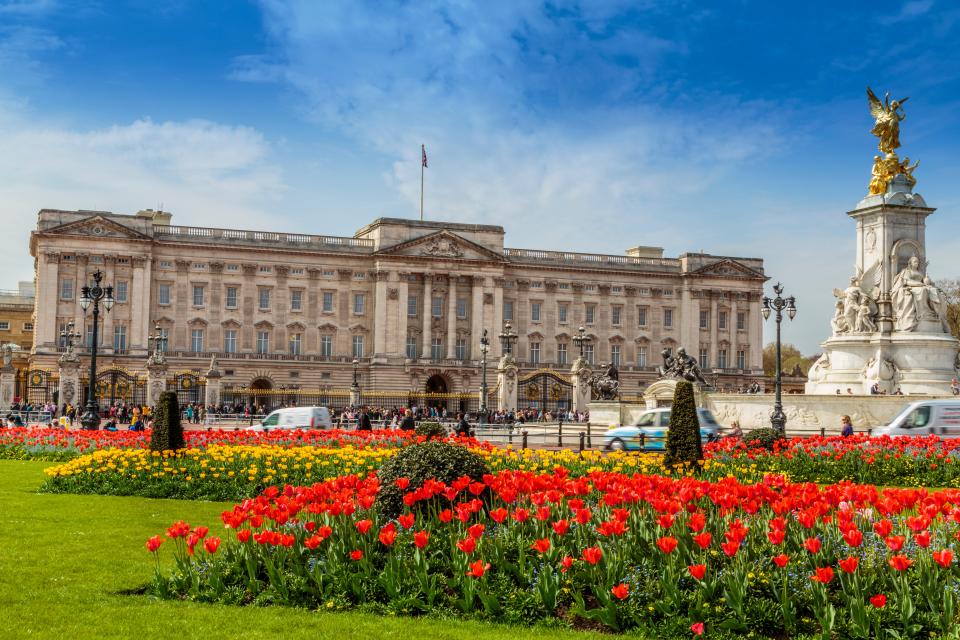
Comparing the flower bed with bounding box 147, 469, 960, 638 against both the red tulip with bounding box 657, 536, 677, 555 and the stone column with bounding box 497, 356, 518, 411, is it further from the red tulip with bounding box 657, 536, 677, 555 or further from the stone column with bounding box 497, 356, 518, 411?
the stone column with bounding box 497, 356, 518, 411

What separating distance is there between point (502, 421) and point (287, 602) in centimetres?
4109

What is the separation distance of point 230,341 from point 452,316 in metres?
17.1

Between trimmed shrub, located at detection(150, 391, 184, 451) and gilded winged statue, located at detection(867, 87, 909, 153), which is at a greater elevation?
gilded winged statue, located at detection(867, 87, 909, 153)

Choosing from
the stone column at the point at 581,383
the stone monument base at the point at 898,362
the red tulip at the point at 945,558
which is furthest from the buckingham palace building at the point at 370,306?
the red tulip at the point at 945,558

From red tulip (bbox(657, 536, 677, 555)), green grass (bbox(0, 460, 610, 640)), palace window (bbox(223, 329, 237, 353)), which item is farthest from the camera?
palace window (bbox(223, 329, 237, 353))

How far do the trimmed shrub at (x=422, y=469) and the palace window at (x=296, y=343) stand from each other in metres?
67.4

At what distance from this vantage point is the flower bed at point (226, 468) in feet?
55.4

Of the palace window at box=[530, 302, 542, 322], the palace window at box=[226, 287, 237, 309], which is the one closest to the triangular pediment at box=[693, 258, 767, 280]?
the palace window at box=[530, 302, 542, 322]

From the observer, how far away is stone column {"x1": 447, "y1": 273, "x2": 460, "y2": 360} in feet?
261

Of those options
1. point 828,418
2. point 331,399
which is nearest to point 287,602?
point 828,418

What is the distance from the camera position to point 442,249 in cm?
7962

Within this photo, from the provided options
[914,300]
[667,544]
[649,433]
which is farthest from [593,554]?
[914,300]

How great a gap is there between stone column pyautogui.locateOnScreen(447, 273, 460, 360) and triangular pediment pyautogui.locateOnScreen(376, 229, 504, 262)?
1816 millimetres

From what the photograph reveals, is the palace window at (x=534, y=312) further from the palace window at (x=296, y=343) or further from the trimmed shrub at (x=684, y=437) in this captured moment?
the trimmed shrub at (x=684, y=437)
